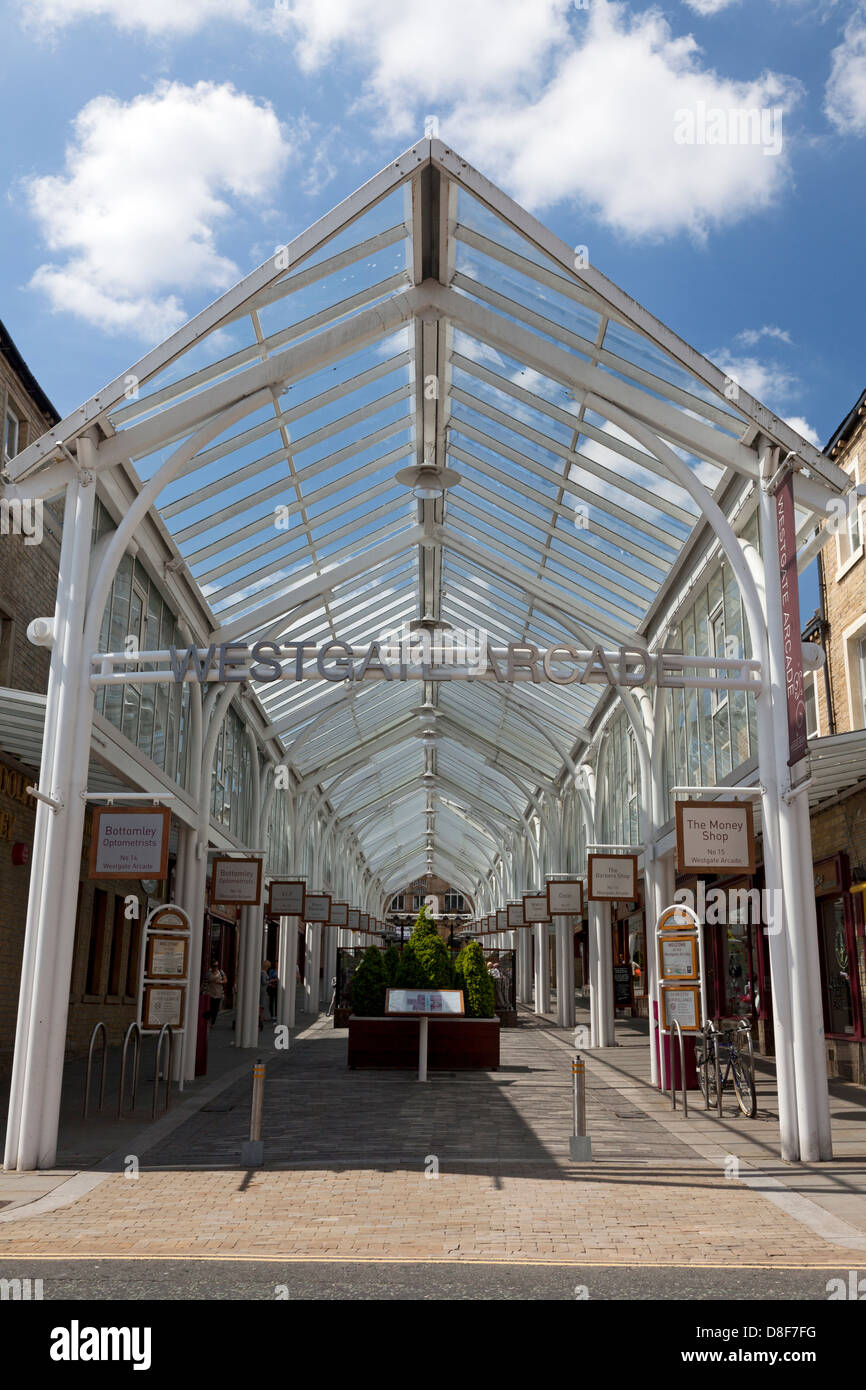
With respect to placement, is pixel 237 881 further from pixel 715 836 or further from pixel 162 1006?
pixel 715 836

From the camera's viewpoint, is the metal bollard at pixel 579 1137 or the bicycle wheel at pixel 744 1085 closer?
the metal bollard at pixel 579 1137

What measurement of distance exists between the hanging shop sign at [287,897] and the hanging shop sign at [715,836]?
14.7 meters

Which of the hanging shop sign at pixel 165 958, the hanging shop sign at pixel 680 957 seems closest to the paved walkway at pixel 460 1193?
the hanging shop sign at pixel 680 957

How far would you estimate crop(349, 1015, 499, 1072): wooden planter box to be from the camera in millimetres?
17438

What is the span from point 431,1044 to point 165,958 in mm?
5184

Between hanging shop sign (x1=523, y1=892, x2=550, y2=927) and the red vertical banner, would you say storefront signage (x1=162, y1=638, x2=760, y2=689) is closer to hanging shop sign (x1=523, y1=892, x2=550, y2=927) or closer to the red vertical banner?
the red vertical banner

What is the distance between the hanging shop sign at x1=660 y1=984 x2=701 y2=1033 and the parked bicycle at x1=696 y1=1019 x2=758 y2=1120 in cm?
43

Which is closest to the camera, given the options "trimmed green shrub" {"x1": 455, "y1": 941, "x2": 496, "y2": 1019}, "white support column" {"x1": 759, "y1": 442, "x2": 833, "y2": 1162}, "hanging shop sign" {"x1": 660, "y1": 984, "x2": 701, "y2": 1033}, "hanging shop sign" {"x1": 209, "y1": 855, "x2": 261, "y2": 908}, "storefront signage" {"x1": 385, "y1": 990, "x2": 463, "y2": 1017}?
"white support column" {"x1": 759, "y1": 442, "x2": 833, "y2": 1162}

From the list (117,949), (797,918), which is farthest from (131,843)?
(117,949)

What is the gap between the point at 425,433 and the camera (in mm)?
16312

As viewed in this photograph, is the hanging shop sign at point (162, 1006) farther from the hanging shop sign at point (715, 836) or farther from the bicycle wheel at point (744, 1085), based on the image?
the bicycle wheel at point (744, 1085)

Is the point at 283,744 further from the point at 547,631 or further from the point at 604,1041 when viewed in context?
the point at 604,1041

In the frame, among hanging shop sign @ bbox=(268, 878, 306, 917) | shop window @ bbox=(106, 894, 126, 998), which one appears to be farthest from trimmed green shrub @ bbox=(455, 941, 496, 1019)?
hanging shop sign @ bbox=(268, 878, 306, 917)

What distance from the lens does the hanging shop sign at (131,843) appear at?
431 inches
